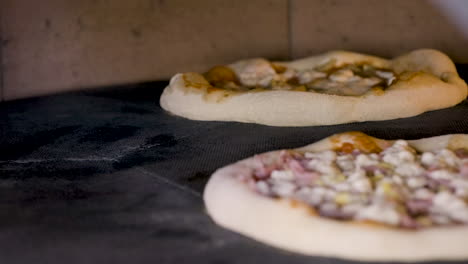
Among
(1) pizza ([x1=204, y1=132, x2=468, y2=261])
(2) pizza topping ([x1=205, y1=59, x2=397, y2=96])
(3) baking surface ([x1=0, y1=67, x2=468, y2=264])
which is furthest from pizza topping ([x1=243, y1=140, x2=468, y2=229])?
(2) pizza topping ([x1=205, y1=59, x2=397, y2=96])

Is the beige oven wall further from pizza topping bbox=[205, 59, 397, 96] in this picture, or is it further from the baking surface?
pizza topping bbox=[205, 59, 397, 96]

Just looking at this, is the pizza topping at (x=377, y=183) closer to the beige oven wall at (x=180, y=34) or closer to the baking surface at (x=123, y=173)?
the baking surface at (x=123, y=173)

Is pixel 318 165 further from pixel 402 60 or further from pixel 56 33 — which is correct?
pixel 56 33

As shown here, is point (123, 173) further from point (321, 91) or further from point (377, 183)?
point (321, 91)

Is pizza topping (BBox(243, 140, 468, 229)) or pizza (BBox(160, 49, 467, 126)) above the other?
pizza topping (BBox(243, 140, 468, 229))

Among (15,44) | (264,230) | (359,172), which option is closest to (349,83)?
(359,172)

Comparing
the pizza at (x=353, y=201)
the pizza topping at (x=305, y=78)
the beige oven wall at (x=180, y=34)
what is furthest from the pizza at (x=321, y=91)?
the beige oven wall at (x=180, y=34)

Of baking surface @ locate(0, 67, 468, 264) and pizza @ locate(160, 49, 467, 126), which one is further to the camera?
pizza @ locate(160, 49, 467, 126)
